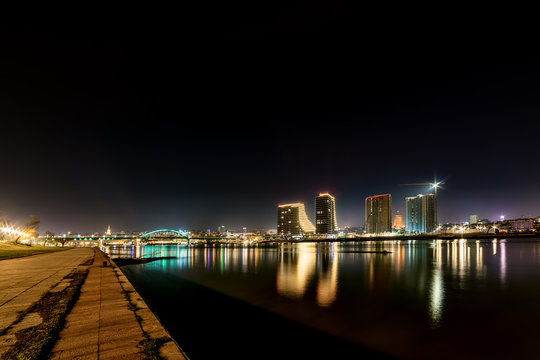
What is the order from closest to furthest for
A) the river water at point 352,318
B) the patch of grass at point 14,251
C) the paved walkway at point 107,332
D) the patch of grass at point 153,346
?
the patch of grass at point 153,346 → the paved walkway at point 107,332 → the river water at point 352,318 → the patch of grass at point 14,251

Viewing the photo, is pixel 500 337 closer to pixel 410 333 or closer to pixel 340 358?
pixel 410 333

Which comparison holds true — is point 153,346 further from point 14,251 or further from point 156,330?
point 14,251

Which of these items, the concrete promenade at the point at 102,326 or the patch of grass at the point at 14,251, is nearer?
the concrete promenade at the point at 102,326

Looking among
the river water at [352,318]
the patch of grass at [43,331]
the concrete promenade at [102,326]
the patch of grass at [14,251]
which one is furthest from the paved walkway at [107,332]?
the patch of grass at [14,251]

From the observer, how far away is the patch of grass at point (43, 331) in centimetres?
479

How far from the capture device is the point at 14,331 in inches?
231

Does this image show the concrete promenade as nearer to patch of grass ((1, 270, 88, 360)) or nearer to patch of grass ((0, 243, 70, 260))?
patch of grass ((1, 270, 88, 360))

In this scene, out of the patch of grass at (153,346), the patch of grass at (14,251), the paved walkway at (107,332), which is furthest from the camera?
the patch of grass at (14,251)

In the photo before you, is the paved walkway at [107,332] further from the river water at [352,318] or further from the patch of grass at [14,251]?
the patch of grass at [14,251]

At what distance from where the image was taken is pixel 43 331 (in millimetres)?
5852

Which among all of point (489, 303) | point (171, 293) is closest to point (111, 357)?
point (171, 293)

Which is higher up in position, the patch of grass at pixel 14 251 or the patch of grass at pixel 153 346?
the patch of grass at pixel 153 346

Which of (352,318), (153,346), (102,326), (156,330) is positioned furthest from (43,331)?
(352,318)

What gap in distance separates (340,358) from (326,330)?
3.42 metres
